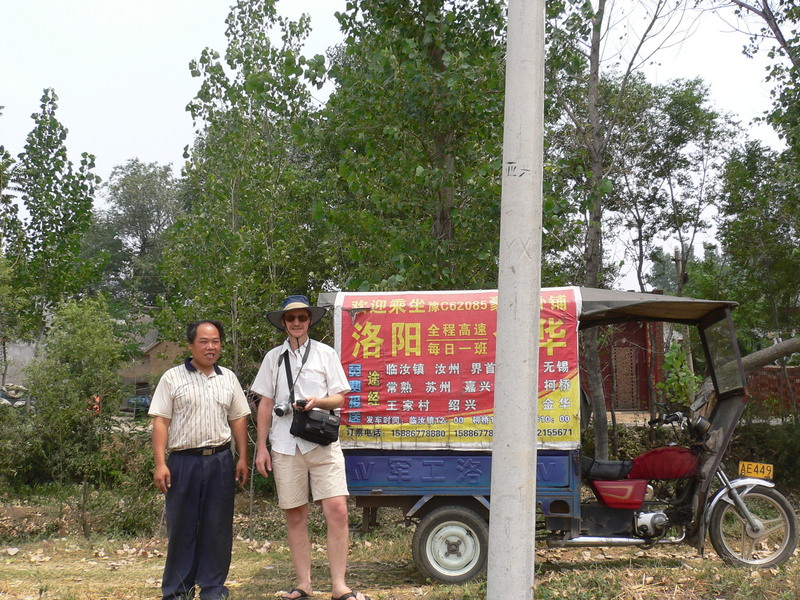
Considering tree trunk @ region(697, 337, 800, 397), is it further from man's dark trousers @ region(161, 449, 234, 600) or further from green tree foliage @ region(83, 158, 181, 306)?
green tree foliage @ region(83, 158, 181, 306)

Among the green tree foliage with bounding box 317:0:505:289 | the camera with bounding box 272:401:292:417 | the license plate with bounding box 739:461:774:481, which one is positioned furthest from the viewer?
the green tree foliage with bounding box 317:0:505:289

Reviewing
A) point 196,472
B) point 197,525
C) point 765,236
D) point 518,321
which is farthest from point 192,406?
point 765,236

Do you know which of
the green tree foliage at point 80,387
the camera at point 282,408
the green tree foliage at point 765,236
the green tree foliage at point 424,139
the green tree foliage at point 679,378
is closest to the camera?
the camera at point 282,408

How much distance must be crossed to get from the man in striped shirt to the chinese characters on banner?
1065mm

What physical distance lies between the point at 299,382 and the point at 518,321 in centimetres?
210

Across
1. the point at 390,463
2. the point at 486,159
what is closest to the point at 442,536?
the point at 390,463

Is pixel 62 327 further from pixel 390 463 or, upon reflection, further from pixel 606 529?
pixel 606 529

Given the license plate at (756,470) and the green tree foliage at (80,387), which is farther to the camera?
the green tree foliage at (80,387)

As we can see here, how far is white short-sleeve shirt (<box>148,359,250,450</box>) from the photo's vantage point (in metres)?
5.54

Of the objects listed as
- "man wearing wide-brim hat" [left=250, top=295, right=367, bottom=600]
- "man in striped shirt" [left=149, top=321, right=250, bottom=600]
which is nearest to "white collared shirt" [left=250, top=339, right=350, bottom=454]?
"man wearing wide-brim hat" [left=250, top=295, right=367, bottom=600]

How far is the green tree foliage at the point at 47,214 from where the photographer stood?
48.9 ft

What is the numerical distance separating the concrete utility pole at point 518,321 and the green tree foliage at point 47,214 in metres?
12.6

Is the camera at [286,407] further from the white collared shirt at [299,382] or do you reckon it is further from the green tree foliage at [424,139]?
the green tree foliage at [424,139]

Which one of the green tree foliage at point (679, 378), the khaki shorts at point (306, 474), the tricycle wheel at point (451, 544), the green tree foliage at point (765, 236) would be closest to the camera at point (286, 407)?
the khaki shorts at point (306, 474)
